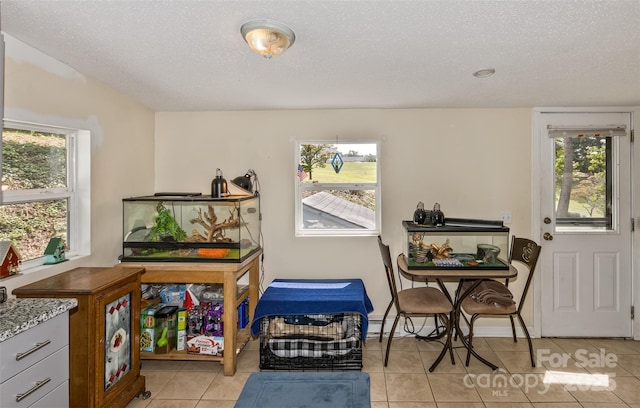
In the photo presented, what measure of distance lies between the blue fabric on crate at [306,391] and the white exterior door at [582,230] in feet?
8.31

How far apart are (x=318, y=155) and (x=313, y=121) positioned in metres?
0.33

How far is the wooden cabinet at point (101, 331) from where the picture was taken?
1.86m

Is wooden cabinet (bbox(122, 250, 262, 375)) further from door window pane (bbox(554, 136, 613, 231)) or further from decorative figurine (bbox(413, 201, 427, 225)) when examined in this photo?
Result: door window pane (bbox(554, 136, 613, 231))

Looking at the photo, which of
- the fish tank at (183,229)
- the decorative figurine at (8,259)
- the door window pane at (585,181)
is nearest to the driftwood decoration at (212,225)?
the fish tank at (183,229)

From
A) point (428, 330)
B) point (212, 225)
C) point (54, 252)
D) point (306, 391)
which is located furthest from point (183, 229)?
point (428, 330)

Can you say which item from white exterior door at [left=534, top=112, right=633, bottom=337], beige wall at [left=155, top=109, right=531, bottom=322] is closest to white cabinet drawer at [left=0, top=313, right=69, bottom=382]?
beige wall at [left=155, top=109, right=531, bottom=322]

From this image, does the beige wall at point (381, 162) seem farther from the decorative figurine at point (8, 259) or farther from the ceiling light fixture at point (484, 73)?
the decorative figurine at point (8, 259)

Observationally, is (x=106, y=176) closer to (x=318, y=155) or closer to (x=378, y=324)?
(x=318, y=155)

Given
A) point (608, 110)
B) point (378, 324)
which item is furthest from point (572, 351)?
point (608, 110)

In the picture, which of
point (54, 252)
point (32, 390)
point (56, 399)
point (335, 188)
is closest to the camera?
point (32, 390)

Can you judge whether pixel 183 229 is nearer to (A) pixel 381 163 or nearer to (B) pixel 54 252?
(B) pixel 54 252

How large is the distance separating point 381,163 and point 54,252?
8.60ft

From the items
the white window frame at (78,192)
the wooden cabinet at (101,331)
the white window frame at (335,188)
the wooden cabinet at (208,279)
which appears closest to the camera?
the wooden cabinet at (101,331)

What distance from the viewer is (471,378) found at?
2607mm
